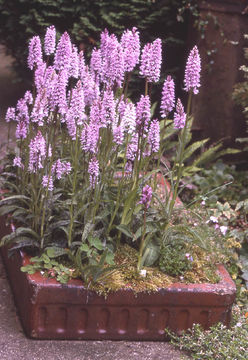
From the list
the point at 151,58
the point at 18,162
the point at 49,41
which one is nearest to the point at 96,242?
the point at 18,162

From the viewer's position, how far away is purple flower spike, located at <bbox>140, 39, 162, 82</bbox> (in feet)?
11.3

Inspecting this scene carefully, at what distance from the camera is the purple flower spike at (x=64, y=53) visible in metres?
3.59

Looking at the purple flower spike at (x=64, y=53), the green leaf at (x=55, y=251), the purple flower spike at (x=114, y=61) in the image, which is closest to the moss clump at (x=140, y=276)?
the green leaf at (x=55, y=251)

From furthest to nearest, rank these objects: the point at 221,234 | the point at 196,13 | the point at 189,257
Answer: the point at 196,13
the point at 221,234
the point at 189,257

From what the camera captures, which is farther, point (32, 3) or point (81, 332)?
point (32, 3)

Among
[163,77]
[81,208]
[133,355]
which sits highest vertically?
[163,77]

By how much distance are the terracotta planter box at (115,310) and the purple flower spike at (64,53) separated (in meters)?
1.15

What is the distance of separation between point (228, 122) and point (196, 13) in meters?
1.12

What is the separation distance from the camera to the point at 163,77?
6434mm

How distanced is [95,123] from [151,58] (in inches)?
18.5

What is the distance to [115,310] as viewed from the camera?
3656 mm

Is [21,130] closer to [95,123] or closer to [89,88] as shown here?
[89,88]

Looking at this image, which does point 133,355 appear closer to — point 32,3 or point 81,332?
point 81,332

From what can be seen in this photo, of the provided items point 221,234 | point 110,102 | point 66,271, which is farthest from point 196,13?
point 66,271
